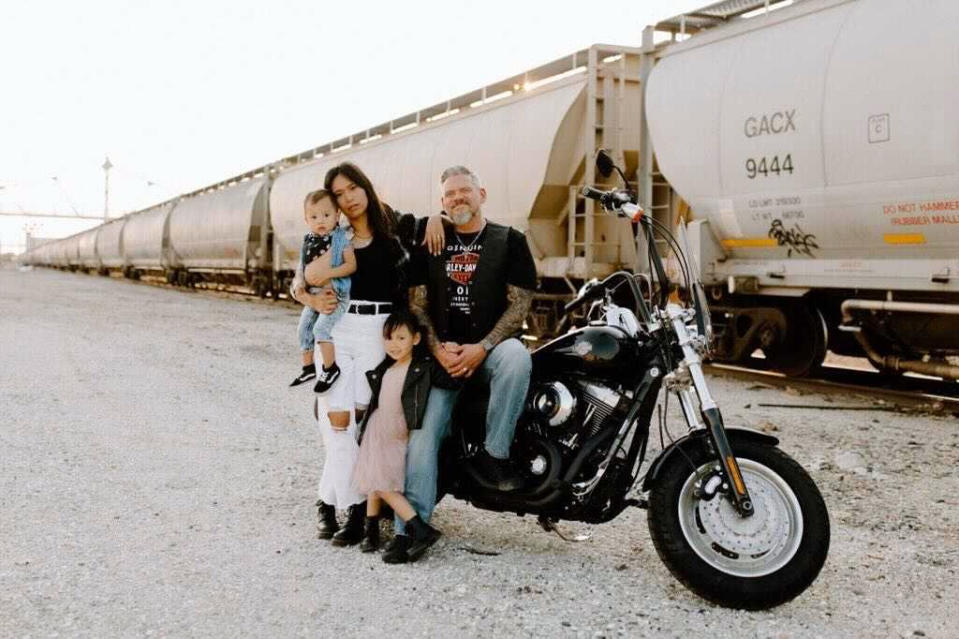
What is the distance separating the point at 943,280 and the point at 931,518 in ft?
11.5

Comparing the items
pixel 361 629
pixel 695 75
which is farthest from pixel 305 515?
pixel 695 75

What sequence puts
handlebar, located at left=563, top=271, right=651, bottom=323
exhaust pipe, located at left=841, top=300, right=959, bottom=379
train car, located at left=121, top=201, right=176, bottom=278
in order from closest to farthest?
handlebar, located at left=563, top=271, right=651, bottom=323, exhaust pipe, located at left=841, top=300, right=959, bottom=379, train car, located at left=121, top=201, right=176, bottom=278

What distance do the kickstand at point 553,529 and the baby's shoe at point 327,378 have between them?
3.52 feet

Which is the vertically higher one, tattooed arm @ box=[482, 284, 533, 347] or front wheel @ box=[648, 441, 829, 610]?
tattooed arm @ box=[482, 284, 533, 347]

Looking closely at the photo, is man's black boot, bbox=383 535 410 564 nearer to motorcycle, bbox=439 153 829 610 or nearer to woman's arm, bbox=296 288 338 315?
motorcycle, bbox=439 153 829 610

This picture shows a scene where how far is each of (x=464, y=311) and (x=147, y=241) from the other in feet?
120

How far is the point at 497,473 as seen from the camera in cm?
377

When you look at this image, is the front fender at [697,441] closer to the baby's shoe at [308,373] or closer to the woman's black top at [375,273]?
the woman's black top at [375,273]

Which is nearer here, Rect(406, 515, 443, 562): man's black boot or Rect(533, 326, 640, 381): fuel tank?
Rect(533, 326, 640, 381): fuel tank

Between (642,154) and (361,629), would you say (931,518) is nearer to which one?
(361,629)

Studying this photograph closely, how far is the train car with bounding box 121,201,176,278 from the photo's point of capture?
115 feet

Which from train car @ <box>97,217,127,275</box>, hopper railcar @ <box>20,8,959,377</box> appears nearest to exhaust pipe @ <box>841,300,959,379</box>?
hopper railcar @ <box>20,8,959,377</box>

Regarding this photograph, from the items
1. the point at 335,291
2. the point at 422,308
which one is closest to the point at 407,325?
the point at 422,308

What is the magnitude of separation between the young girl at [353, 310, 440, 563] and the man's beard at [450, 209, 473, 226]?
17.9 inches
